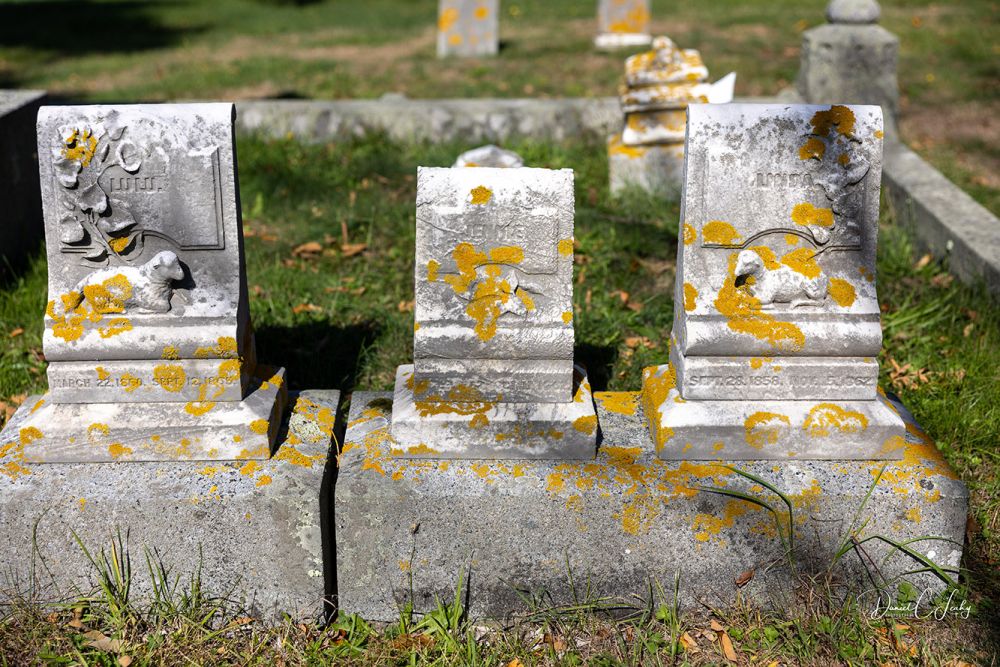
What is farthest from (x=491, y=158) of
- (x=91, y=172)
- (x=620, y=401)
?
(x=91, y=172)

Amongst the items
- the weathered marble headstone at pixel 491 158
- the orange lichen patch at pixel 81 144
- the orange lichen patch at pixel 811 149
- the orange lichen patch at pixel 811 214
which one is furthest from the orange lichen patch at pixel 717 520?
the weathered marble headstone at pixel 491 158

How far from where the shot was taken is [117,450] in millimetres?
2936

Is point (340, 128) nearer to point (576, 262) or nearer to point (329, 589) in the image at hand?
point (576, 262)

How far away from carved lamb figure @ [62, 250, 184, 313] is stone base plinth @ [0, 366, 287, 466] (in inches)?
12.2

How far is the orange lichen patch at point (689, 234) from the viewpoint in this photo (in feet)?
9.48

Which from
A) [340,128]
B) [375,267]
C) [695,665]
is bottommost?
[695,665]

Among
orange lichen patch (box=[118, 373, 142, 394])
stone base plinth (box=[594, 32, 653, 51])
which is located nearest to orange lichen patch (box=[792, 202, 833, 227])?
orange lichen patch (box=[118, 373, 142, 394])

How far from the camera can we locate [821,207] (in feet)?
9.46

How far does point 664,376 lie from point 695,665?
0.91m

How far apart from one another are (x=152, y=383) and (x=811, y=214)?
2067 mm

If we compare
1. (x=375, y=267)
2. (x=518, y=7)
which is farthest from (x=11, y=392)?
(x=518, y=7)

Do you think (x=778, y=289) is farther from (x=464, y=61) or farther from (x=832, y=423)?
(x=464, y=61)

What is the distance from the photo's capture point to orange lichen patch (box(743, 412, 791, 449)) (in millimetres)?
2938

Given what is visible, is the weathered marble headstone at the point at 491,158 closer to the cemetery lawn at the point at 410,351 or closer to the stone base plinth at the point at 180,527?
the cemetery lawn at the point at 410,351
